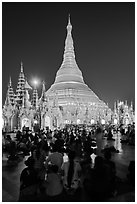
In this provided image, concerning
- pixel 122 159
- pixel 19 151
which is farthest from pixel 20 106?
pixel 122 159

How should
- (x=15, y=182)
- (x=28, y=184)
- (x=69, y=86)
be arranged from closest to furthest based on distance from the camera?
1. (x=28, y=184)
2. (x=15, y=182)
3. (x=69, y=86)

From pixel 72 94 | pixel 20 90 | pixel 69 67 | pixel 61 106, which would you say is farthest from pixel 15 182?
pixel 69 67

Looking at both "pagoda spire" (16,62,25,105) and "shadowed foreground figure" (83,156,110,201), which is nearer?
"shadowed foreground figure" (83,156,110,201)

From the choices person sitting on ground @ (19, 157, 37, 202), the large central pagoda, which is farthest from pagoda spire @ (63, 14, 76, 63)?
person sitting on ground @ (19, 157, 37, 202)

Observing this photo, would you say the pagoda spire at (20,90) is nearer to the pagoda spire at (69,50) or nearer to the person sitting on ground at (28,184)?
the person sitting on ground at (28,184)

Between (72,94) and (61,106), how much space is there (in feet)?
14.4

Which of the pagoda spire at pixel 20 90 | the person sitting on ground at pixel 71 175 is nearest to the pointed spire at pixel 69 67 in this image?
the pagoda spire at pixel 20 90

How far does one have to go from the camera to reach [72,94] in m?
33.5

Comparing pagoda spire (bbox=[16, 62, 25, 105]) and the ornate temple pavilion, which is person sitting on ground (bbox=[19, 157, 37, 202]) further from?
pagoda spire (bbox=[16, 62, 25, 105])

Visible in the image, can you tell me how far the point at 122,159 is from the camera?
24.5 ft

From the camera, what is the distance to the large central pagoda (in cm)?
3064

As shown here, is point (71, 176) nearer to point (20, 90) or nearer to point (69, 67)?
point (20, 90)

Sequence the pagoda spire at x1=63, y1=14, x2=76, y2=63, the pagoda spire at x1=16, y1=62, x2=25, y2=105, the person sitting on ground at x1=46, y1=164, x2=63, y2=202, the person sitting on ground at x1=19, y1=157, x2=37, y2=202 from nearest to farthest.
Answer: the person sitting on ground at x1=46, y1=164, x2=63, y2=202 → the person sitting on ground at x1=19, y1=157, x2=37, y2=202 → the pagoda spire at x1=16, y1=62, x2=25, y2=105 → the pagoda spire at x1=63, y1=14, x2=76, y2=63

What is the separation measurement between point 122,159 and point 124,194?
3.50 meters
